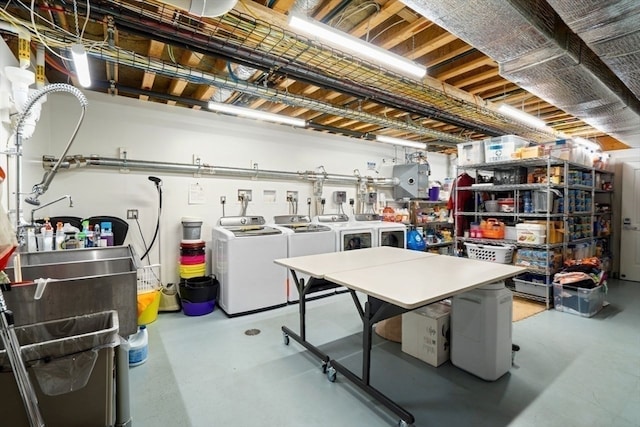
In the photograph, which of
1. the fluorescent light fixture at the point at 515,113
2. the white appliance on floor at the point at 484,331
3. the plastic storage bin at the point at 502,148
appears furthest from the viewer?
the plastic storage bin at the point at 502,148

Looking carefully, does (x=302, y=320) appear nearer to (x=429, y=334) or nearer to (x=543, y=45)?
(x=429, y=334)

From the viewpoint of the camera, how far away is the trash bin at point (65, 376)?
1.15m

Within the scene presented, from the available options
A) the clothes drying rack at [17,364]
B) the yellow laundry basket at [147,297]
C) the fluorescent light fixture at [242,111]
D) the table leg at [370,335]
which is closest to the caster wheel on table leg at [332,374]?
the table leg at [370,335]

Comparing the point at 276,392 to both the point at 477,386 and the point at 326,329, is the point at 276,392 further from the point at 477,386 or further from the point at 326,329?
the point at 477,386

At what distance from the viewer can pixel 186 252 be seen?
4035mm

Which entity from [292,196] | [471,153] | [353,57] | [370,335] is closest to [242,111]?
[353,57]

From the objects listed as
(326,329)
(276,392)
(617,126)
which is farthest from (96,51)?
(617,126)

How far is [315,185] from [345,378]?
3561 millimetres

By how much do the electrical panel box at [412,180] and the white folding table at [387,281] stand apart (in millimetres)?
3452

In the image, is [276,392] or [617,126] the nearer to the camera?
[276,392]

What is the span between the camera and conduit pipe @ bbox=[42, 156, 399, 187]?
3.51m

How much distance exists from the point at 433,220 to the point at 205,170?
5.06m

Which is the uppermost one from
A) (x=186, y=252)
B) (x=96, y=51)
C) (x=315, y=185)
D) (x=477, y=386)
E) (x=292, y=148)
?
(x=96, y=51)

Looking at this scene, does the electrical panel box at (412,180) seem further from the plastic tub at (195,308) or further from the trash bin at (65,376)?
the trash bin at (65,376)
